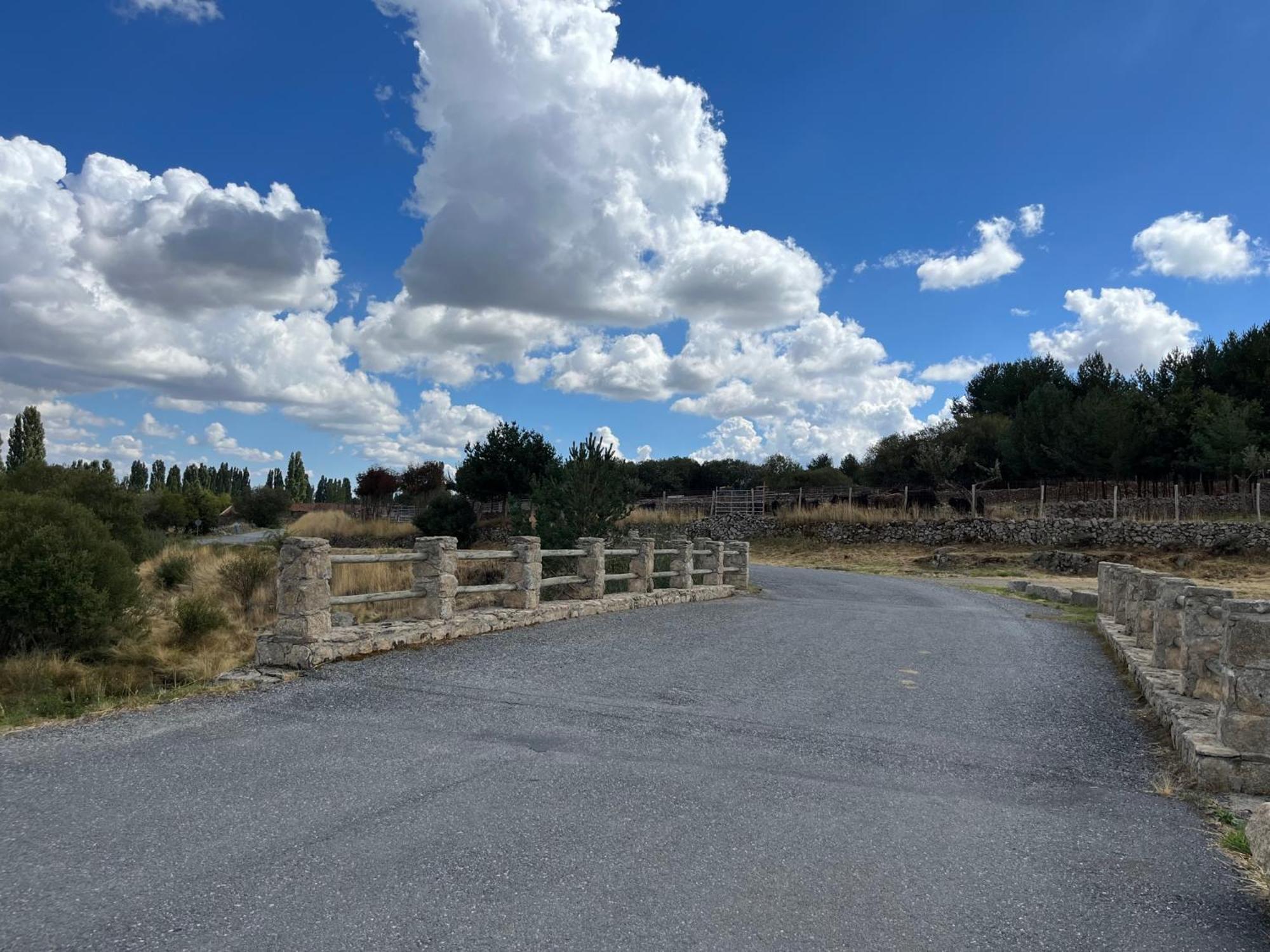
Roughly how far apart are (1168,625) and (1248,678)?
3.51m

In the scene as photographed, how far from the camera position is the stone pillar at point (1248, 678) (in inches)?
201

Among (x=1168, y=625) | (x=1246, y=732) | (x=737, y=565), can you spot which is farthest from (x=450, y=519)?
(x=1246, y=732)

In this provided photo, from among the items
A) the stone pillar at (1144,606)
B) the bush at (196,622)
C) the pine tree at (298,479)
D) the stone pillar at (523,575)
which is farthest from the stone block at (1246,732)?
the pine tree at (298,479)

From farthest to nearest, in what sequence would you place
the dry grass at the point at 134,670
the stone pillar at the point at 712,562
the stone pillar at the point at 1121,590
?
the stone pillar at the point at 712,562 → the stone pillar at the point at 1121,590 → the dry grass at the point at 134,670

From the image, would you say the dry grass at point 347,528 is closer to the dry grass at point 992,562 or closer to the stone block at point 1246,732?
the dry grass at point 992,562

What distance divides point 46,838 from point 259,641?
4534 millimetres

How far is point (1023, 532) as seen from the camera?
109ft

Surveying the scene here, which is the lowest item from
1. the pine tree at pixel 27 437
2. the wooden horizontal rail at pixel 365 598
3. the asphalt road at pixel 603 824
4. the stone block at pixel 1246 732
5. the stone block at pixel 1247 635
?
the asphalt road at pixel 603 824

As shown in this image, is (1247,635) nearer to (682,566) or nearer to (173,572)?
(682,566)

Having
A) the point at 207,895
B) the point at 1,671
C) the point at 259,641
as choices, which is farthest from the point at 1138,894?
the point at 1,671

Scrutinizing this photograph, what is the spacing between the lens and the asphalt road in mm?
3330

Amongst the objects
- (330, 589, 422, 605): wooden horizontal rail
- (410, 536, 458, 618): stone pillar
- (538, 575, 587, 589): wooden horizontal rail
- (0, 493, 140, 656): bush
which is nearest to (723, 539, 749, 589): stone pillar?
(538, 575, 587, 589): wooden horizontal rail

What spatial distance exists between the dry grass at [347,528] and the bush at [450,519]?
177cm

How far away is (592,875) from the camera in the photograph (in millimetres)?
3707
